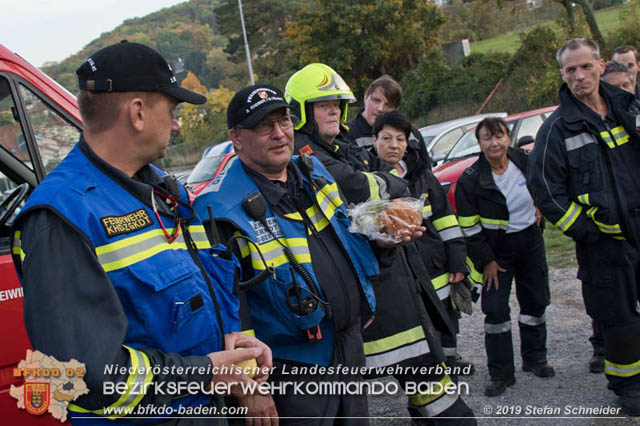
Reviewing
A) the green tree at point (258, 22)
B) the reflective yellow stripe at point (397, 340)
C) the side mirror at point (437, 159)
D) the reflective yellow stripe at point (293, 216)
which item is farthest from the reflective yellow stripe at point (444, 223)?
the green tree at point (258, 22)

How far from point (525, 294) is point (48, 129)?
373 centimetres

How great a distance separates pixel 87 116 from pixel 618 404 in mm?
3839

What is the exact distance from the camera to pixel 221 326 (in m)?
2.06

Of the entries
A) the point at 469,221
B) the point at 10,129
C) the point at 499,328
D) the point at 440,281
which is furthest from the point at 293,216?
the point at 499,328

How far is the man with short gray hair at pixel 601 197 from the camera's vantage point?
12.4 feet

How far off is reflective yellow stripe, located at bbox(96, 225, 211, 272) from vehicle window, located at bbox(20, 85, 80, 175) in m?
1.97

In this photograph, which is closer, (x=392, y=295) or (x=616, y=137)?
(x=392, y=295)

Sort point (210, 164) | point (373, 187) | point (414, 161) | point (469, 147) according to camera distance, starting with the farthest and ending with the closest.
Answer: point (210, 164), point (469, 147), point (414, 161), point (373, 187)

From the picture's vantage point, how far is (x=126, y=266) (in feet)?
5.86

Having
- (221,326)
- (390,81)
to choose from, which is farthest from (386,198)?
(390,81)

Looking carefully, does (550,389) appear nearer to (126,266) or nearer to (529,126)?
(126,266)

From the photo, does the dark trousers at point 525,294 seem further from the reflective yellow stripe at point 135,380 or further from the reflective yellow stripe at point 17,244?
the reflective yellow stripe at point 17,244

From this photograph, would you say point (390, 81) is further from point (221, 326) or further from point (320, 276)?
point (221, 326)

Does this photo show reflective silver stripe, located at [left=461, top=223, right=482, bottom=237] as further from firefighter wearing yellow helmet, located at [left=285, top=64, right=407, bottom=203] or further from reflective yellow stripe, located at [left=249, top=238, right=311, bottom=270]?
reflective yellow stripe, located at [left=249, top=238, right=311, bottom=270]
